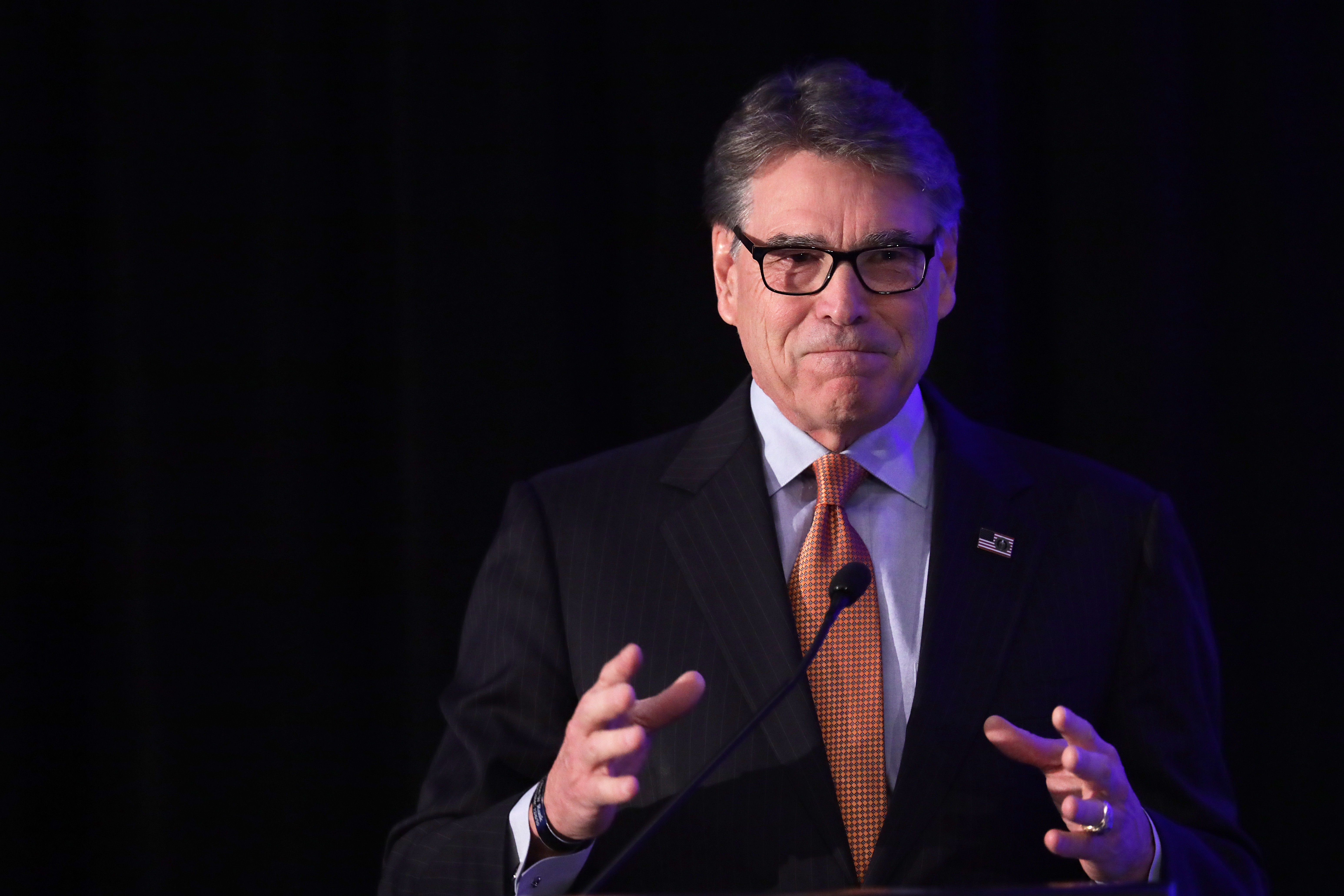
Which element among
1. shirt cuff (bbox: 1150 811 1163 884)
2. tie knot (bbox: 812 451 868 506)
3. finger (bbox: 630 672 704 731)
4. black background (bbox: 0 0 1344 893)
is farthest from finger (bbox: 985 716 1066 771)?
black background (bbox: 0 0 1344 893)

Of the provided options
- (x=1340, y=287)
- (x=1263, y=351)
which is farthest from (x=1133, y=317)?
(x=1340, y=287)

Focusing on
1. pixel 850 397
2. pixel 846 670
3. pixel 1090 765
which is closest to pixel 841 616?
pixel 846 670

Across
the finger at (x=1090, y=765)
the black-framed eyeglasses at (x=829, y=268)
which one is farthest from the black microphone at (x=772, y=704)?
the black-framed eyeglasses at (x=829, y=268)

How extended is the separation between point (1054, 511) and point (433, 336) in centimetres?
118

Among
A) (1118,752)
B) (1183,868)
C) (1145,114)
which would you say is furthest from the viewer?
(1145,114)

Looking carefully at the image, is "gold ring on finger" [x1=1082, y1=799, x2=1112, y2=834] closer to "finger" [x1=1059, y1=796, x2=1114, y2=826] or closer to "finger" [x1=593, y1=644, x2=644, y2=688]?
"finger" [x1=1059, y1=796, x2=1114, y2=826]

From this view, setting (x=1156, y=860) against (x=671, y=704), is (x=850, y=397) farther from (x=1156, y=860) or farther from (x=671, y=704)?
(x=1156, y=860)

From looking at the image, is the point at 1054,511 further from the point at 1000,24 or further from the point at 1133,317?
the point at 1000,24

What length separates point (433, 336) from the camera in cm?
210

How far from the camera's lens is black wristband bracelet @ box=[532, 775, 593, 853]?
1.20 m

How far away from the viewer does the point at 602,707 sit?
41.4 inches

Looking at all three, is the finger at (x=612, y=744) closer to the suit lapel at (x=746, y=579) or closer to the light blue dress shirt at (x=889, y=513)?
the suit lapel at (x=746, y=579)

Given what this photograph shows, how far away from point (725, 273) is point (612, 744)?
0.77m

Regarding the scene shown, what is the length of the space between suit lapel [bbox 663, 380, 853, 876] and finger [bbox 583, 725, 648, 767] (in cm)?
31
